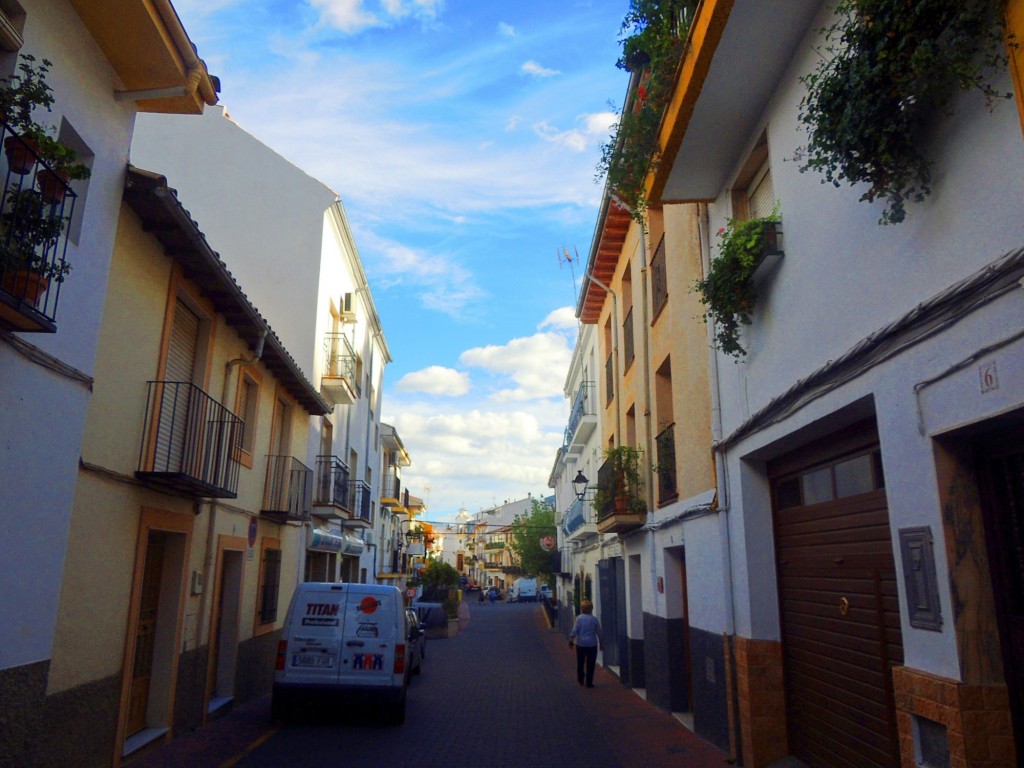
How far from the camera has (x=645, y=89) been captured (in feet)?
26.7

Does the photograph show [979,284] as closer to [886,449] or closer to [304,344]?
[886,449]

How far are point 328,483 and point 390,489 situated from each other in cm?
1688

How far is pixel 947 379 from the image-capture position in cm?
426

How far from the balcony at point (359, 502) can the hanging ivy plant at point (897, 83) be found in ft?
53.3

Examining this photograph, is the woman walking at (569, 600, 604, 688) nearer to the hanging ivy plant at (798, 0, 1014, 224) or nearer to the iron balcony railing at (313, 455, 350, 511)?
the iron balcony railing at (313, 455, 350, 511)

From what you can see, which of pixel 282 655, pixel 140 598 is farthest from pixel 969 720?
pixel 282 655

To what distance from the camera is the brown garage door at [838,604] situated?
5.63 m

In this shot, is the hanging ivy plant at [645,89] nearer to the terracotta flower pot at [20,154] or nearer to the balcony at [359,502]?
the terracotta flower pot at [20,154]

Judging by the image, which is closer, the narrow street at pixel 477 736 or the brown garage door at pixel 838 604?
the brown garage door at pixel 838 604

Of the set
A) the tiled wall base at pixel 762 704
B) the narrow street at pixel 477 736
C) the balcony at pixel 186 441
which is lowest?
the narrow street at pixel 477 736

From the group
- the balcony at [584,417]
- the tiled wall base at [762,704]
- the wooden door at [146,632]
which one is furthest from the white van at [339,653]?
the balcony at [584,417]

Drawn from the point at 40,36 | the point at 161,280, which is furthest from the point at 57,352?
the point at 161,280

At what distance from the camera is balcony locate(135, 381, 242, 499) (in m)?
8.48

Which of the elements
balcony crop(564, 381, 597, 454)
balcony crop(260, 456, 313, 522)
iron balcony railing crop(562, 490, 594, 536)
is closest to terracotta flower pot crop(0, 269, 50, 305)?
balcony crop(260, 456, 313, 522)
